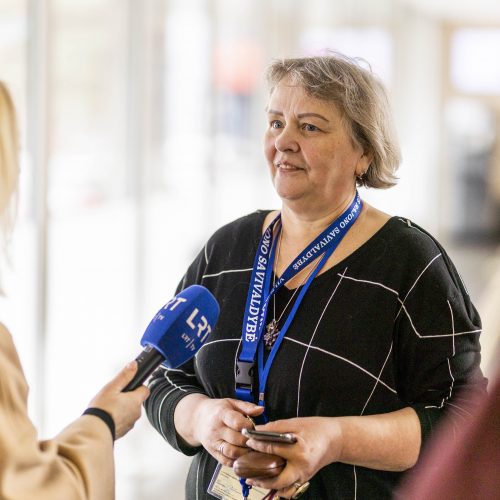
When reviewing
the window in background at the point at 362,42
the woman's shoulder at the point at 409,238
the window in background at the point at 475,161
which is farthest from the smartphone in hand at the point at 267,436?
the window in background at the point at 475,161

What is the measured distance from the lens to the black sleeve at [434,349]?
1.96 meters

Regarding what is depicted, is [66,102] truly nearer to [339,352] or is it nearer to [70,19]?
[70,19]

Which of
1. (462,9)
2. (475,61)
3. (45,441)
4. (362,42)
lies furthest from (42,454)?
(475,61)

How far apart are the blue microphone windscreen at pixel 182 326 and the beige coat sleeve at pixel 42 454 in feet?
0.69

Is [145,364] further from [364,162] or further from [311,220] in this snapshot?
[364,162]

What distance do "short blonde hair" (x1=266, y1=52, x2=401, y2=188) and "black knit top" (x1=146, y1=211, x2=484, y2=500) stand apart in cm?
20

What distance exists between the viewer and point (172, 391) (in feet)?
7.18

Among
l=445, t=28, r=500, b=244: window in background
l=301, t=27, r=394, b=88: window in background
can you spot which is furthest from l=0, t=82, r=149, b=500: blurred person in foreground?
l=445, t=28, r=500, b=244: window in background

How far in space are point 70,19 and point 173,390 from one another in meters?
3.59

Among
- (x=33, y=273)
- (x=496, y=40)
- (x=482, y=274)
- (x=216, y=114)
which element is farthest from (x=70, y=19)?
(x=496, y=40)

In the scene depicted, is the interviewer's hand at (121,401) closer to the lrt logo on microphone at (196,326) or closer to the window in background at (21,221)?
the lrt logo on microphone at (196,326)

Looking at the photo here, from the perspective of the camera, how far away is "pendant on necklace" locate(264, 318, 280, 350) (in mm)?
2025

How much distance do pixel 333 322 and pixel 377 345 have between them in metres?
0.11

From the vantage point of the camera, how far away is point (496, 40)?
1608 centimetres
